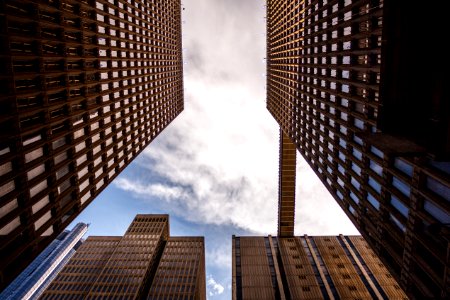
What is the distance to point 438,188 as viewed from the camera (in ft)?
63.6

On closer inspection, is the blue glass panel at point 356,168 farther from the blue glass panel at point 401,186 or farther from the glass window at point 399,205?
the blue glass panel at point 401,186

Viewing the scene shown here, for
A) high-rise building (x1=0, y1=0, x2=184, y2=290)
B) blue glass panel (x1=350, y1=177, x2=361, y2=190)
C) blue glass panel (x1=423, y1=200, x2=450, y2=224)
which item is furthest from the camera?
blue glass panel (x1=350, y1=177, x2=361, y2=190)

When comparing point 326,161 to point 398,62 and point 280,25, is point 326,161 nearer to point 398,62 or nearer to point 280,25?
point 398,62

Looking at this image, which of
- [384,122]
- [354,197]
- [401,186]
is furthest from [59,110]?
[354,197]

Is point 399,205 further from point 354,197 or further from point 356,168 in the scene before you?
point 354,197

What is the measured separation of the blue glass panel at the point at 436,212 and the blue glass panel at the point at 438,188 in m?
0.88

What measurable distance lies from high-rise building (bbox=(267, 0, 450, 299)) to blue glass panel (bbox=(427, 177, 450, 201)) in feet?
0.26

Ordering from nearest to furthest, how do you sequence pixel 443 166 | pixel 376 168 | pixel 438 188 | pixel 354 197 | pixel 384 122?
pixel 384 122, pixel 443 166, pixel 438 188, pixel 376 168, pixel 354 197

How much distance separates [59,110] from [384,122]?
2873 centimetres

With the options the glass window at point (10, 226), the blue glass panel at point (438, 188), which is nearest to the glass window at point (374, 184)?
the blue glass panel at point (438, 188)

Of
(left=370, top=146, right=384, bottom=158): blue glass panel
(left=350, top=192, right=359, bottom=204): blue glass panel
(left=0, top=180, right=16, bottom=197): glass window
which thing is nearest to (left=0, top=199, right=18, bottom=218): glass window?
(left=0, top=180, right=16, bottom=197): glass window

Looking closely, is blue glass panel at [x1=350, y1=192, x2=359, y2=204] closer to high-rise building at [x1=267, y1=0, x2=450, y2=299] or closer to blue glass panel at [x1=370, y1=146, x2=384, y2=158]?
high-rise building at [x1=267, y1=0, x2=450, y2=299]

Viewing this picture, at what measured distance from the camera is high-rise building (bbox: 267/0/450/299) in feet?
52.4

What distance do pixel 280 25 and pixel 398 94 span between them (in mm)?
58989
